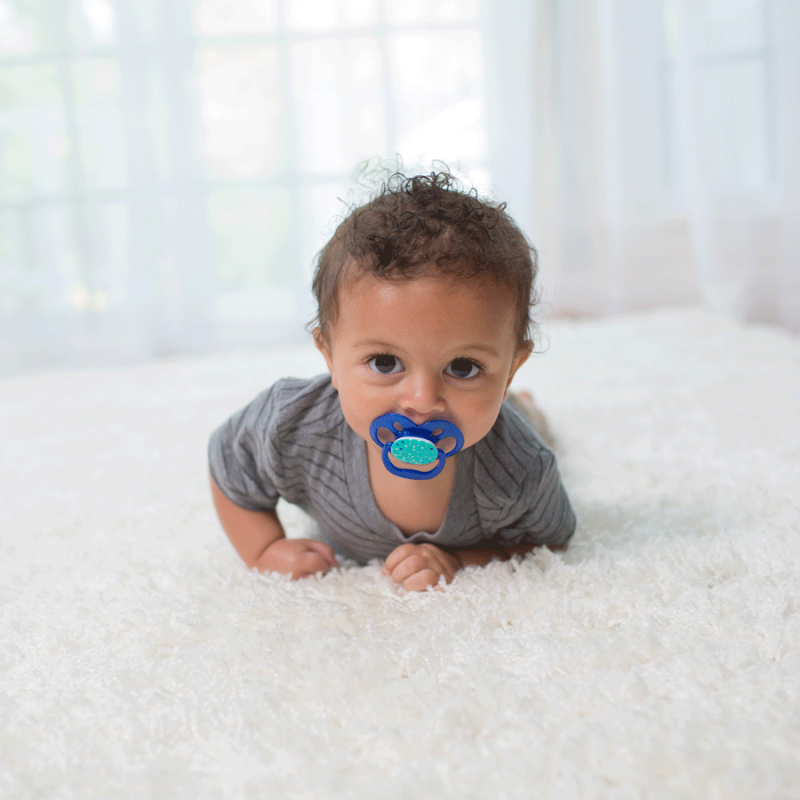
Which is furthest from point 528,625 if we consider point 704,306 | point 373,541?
point 704,306

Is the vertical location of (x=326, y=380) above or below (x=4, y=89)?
below

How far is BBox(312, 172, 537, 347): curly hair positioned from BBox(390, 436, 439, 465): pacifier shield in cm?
13

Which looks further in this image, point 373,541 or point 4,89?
point 4,89

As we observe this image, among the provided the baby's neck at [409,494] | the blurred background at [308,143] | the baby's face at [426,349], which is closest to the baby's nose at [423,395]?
the baby's face at [426,349]

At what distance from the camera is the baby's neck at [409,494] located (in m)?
0.76

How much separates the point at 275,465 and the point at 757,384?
0.99 m

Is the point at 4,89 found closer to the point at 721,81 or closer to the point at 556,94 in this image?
the point at 556,94

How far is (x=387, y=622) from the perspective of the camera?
2.13 ft

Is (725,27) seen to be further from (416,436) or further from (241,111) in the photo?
(416,436)

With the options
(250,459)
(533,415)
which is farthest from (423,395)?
(533,415)

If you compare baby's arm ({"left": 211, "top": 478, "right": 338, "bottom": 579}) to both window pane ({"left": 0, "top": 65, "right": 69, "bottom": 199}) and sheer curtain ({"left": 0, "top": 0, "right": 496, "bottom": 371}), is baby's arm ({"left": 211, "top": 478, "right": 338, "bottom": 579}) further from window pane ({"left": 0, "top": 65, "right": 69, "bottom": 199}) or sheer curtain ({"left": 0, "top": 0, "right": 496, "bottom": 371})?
window pane ({"left": 0, "top": 65, "right": 69, "bottom": 199})

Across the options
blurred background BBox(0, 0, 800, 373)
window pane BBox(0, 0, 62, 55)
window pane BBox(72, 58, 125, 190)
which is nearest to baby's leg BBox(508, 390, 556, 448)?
blurred background BBox(0, 0, 800, 373)

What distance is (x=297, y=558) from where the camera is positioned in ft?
2.49

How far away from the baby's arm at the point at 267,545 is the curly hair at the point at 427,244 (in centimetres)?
22
